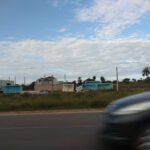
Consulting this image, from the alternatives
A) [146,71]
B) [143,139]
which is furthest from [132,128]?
[146,71]

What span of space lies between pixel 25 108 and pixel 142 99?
48.1 feet

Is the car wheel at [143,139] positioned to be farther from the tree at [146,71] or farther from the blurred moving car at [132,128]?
the tree at [146,71]

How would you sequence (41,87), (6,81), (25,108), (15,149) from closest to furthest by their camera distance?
(15,149)
(25,108)
(41,87)
(6,81)

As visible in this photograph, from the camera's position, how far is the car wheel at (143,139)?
175 inches

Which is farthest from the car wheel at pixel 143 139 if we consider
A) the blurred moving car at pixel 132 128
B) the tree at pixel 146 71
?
the tree at pixel 146 71

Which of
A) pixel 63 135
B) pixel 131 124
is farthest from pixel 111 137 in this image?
pixel 63 135

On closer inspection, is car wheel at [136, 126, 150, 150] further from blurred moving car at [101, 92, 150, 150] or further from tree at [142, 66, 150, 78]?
tree at [142, 66, 150, 78]

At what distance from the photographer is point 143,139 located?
4.45 m

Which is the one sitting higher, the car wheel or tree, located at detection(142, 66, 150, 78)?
tree, located at detection(142, 66, 150, 78)

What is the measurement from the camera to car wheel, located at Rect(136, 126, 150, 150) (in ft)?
14.6

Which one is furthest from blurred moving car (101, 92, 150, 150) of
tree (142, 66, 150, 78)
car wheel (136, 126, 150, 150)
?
tree (142, 66, 150, 78)

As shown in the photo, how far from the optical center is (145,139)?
14.6ft

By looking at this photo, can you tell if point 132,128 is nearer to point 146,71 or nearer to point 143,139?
point 143,139

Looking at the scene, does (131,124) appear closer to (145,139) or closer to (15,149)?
(145,139)
